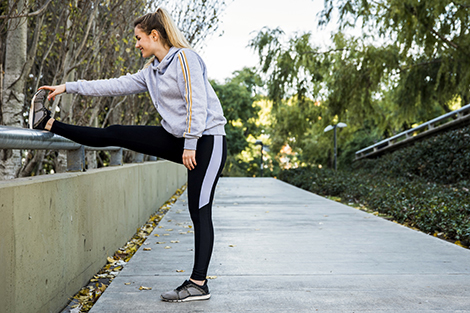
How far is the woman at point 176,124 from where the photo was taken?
10.0 feet

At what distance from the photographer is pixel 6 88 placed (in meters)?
5.14

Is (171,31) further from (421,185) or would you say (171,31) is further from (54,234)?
(421,185)

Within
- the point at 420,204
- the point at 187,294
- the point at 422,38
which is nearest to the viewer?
the point at 187,294

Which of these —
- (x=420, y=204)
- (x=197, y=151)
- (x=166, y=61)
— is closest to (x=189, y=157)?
(x=197, y=151)

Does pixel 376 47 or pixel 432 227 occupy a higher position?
pixel 376 47

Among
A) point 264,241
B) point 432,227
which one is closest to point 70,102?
point 264,241

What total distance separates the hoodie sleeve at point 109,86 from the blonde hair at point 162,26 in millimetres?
335

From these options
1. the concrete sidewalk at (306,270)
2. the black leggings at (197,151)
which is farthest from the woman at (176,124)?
the concrete sidewalk at (306,270)

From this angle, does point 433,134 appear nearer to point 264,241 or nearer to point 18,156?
point 264,241

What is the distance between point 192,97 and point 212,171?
52cm

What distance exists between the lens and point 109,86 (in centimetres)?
334

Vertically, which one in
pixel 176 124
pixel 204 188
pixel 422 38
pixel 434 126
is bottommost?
pixel 204 188

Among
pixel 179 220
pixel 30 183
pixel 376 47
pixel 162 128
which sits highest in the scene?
pixel 376 47

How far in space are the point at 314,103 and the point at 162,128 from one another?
1818 cm
